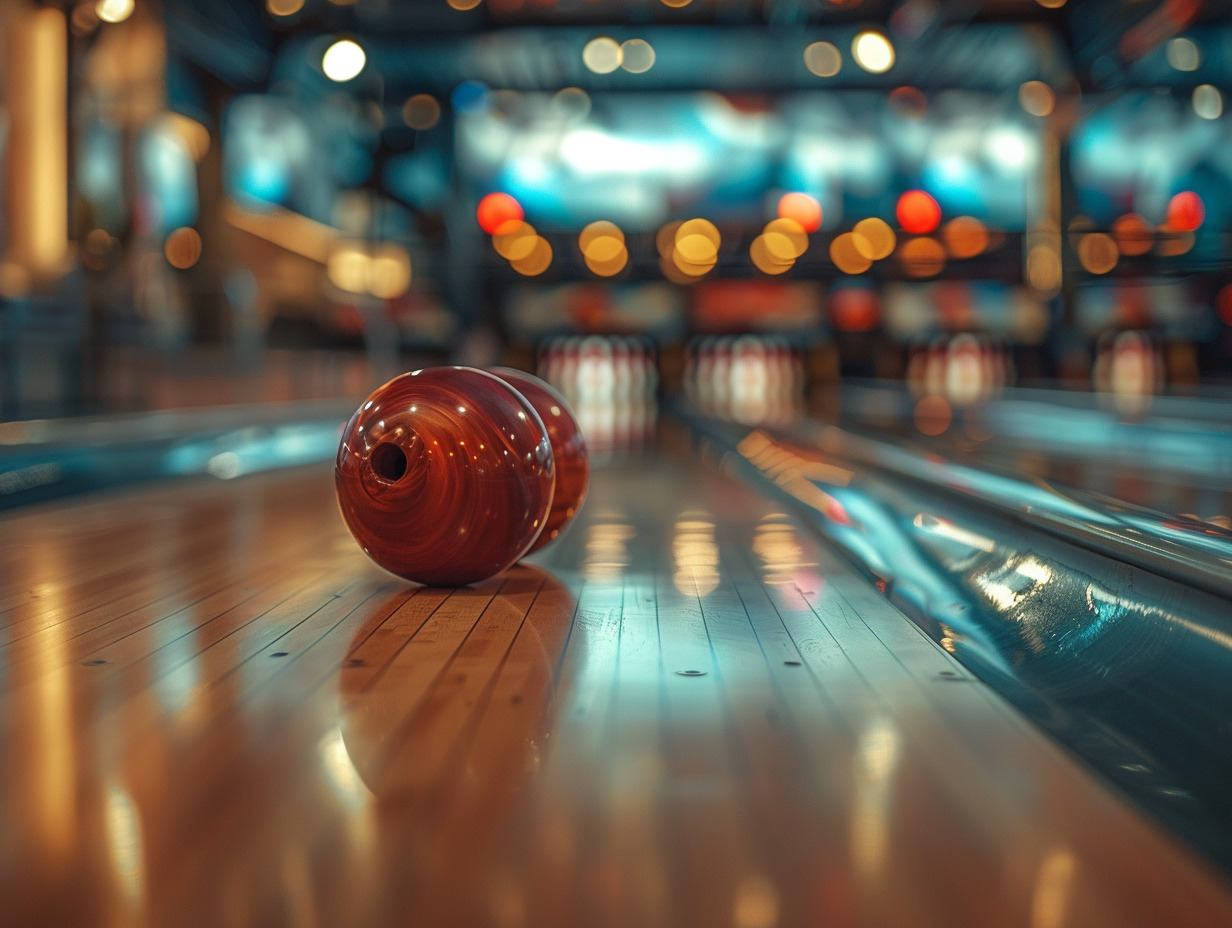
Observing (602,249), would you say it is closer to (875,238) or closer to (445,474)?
(875,238)

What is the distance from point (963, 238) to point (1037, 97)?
4.74 feet

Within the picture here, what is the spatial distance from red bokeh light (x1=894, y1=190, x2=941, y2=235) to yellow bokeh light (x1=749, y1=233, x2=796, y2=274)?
3.86 feet

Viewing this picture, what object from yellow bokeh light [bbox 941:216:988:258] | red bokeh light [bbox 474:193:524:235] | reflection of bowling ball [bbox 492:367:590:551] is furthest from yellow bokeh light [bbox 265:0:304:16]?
reflection of bowling ball [bbox 492:367:590:551]

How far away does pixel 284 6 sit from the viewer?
34.1 ft

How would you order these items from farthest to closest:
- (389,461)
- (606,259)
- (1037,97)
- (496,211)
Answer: (496,211) < (606,259) < (1037,97) < (389,461)

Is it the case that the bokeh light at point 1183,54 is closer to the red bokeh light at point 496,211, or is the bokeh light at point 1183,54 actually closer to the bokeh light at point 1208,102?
the bokeh light at point 1208,102

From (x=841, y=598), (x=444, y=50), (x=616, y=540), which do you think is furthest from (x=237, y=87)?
(x=841, y=598)

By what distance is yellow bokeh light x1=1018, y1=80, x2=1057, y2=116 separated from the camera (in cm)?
1162

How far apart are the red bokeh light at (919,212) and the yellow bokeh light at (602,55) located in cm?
305

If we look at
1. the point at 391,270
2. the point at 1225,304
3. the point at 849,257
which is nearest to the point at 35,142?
the point at 391,270

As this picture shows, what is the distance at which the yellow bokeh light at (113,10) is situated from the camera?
706 centimetres

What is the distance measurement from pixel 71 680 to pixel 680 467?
3816mm

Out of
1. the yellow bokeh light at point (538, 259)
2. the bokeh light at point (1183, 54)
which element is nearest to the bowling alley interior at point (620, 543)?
the bokeh light at point (1183, 54)

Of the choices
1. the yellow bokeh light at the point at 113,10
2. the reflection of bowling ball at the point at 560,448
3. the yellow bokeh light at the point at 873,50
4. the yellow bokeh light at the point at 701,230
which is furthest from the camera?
the yellow bokeh light at the point at 701,230
